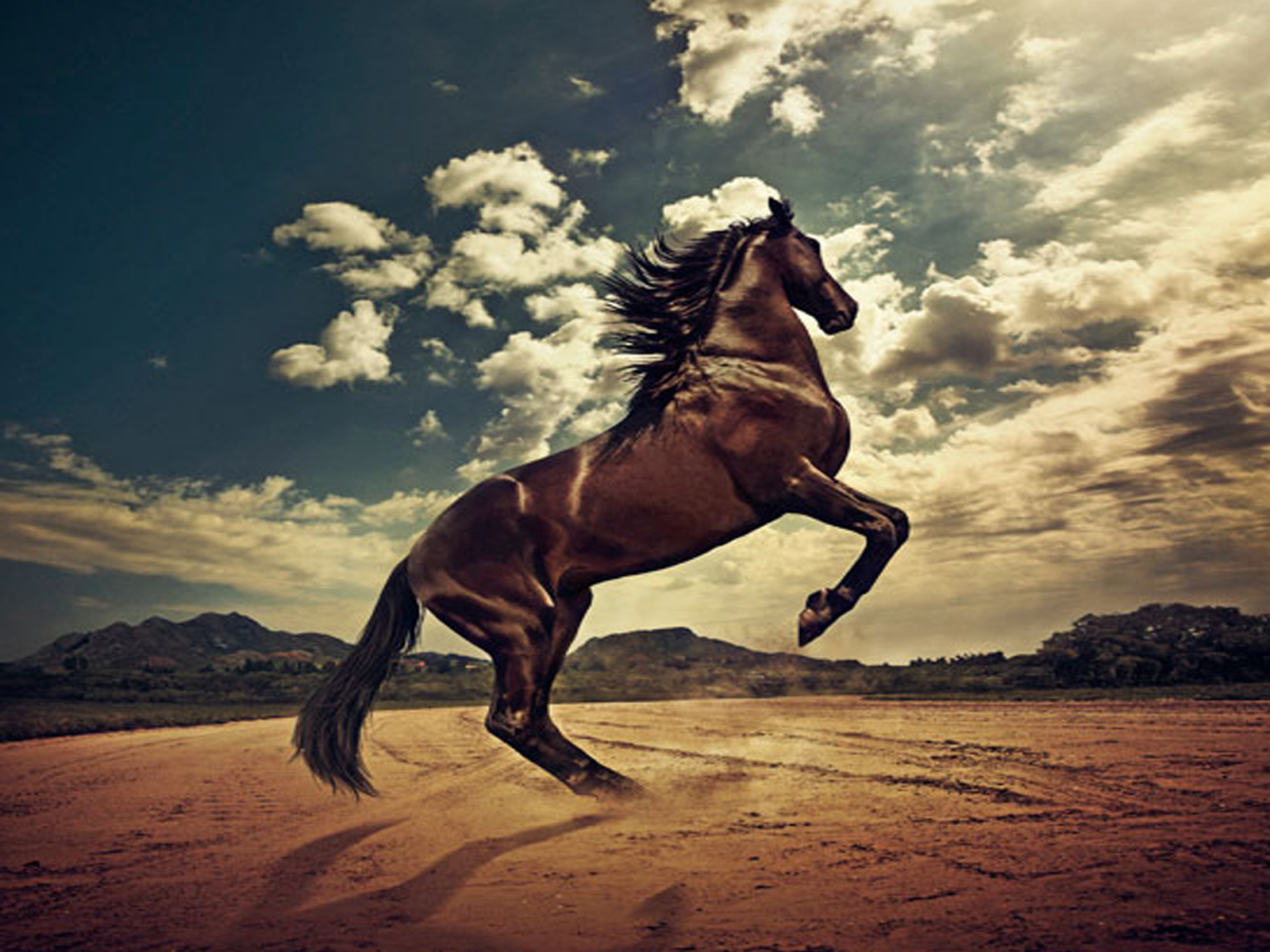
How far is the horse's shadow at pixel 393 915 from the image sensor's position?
2.65m

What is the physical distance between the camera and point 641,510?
4.54 meters

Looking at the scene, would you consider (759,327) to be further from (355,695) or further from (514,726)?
(355,695)

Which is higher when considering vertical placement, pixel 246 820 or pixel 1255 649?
pixel 1255 649

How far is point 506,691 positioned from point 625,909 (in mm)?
1966

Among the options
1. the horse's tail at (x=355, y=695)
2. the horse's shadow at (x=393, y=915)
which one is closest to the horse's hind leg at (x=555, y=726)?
the horse's shadow at (x=393, y=915)

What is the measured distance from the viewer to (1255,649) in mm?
12352

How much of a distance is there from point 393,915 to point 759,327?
12.8 ft

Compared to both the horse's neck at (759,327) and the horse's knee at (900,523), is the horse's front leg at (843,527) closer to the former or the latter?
the horse's knee at (900,523)

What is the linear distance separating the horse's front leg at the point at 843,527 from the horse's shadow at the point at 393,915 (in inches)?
71.5

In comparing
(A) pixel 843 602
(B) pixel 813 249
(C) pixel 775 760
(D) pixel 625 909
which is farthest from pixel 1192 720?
(D) pixel 625 909

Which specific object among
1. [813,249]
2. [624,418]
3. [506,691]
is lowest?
[506,691]

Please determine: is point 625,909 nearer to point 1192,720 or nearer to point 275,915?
point 275,915

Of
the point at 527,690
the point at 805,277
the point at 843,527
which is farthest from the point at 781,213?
the point at 527,690

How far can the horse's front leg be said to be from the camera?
438 centimetres
